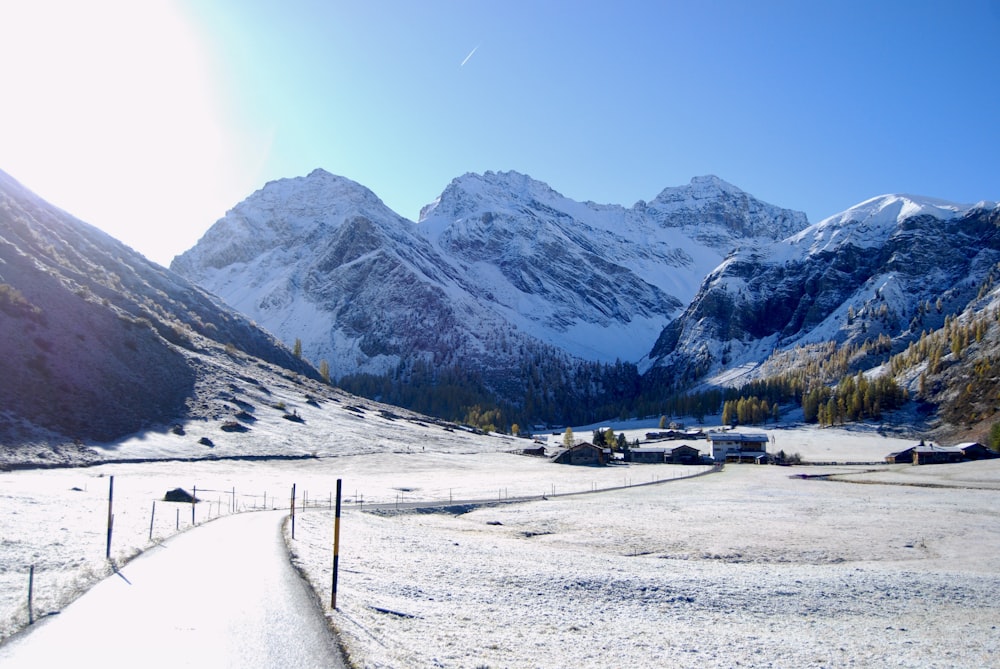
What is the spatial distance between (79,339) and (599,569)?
72933 mm

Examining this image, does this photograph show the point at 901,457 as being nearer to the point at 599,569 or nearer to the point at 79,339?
the point at 599,569

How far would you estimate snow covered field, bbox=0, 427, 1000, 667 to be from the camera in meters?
14.8

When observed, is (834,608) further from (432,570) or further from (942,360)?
(942,360)

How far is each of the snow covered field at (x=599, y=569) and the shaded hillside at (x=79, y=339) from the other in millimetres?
13916

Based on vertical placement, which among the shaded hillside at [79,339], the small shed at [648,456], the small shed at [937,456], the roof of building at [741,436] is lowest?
the small shed at [648,456]

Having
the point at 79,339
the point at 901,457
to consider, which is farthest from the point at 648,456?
the point at 79,339

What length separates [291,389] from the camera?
110m

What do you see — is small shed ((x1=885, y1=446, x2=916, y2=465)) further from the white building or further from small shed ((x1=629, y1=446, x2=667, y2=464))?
small shed ((x1=629, y1=446, x2=667, y2=464))

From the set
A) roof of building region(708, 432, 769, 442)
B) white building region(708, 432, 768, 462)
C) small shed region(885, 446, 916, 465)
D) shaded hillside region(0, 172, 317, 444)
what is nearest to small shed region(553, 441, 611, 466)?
white building region(708, 432, 768, 462)

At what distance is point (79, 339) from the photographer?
7550 cm

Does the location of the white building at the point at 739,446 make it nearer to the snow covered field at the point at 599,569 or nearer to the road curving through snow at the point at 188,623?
the snow covered field at the point at 599,569

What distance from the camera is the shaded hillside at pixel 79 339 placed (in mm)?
63281

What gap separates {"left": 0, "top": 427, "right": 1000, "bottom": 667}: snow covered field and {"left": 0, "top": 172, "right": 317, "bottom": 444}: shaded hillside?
548 inches

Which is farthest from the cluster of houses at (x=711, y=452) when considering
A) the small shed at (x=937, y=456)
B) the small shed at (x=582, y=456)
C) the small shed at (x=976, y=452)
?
the small shed at (x=976, y=452)
